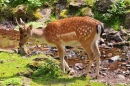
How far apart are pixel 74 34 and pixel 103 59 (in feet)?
10.4

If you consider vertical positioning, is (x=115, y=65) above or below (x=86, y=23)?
below

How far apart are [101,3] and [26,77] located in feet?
31.6

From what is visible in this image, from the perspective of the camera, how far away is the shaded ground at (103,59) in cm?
1190

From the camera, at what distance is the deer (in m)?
11.3

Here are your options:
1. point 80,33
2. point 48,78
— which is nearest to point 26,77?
point 48,78

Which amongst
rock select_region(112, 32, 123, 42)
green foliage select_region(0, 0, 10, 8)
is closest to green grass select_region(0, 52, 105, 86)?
rock select_region(112, 32, 123, 42)

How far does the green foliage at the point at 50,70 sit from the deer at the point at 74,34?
0.22 meters

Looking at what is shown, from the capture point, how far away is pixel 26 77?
1130cm

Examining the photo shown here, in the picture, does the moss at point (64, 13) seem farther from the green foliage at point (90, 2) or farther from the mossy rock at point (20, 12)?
the mossy rock at point (20, 12)

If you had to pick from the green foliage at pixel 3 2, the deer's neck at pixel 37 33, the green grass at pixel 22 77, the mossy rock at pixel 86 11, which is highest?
the deer's neck at pixel 37 33

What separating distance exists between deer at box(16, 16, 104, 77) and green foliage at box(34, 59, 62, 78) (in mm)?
224

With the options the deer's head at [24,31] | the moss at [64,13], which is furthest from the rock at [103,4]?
the deer's head at [24,31]

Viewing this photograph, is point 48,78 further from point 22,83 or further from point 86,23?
point 86,23

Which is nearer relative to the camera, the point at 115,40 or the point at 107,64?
the point at 107,64
